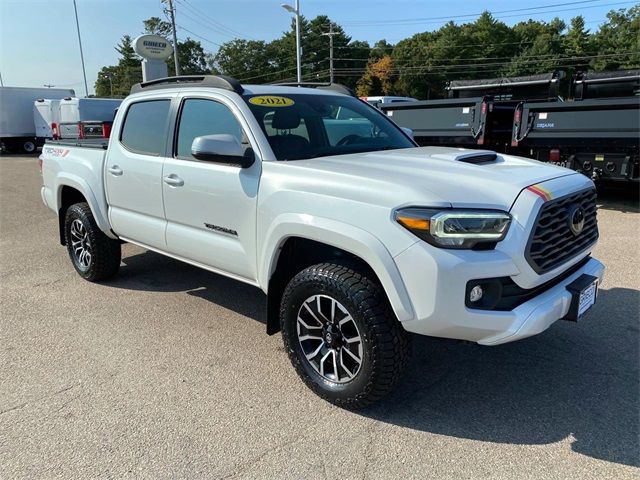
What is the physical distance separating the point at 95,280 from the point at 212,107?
2565 mm

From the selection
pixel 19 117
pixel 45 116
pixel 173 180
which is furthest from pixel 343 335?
pixel 19 117

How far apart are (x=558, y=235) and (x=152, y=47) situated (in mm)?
15588

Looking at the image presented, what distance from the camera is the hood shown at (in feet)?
8.59

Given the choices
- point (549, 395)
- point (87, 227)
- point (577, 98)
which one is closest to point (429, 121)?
point (577, 98)

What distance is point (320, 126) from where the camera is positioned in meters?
3.91

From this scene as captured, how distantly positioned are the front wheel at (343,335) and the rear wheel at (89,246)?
8.77ft

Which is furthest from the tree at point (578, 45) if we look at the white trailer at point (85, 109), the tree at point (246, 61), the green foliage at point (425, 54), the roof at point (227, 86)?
the roof at point (227, 86)

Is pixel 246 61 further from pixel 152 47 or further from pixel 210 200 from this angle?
pixel 210 200

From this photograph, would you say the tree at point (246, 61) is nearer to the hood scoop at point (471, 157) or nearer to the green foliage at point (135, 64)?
the green foliage at point (135, 64)

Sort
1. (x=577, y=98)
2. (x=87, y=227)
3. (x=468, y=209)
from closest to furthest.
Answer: (x=468, y=209), (x=87, y=227), (x=577, y=98)

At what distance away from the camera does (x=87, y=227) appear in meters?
5.01

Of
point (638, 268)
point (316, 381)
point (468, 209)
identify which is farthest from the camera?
point (638, 268)

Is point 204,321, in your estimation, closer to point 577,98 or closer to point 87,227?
point 87,227

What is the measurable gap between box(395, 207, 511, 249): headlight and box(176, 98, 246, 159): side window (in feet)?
4.94
